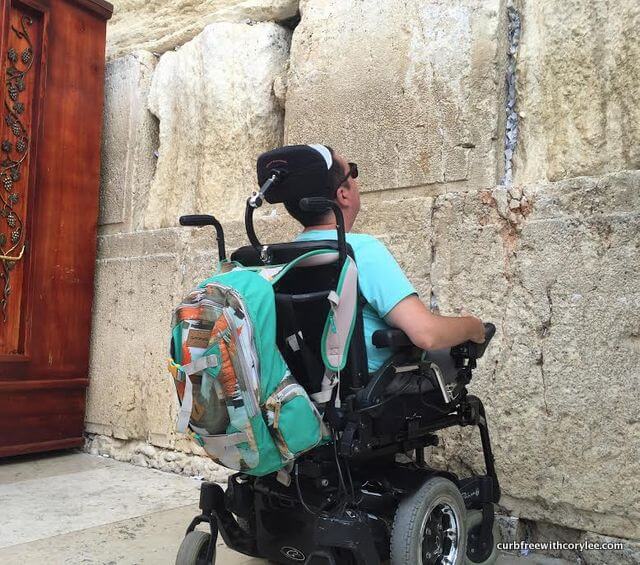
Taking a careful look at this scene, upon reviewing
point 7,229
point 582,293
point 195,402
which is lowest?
point 195,402

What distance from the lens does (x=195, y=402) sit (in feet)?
5.84

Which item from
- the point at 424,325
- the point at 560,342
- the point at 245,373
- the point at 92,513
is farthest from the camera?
the point at 92,513

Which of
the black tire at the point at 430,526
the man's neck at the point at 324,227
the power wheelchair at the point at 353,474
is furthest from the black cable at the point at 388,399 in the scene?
the man's neck at the point at 324,227

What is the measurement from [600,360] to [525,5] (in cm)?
148

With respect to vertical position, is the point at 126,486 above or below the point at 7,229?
below

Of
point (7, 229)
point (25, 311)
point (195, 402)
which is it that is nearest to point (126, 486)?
point (25, 311)

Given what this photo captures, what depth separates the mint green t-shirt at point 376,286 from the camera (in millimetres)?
1950

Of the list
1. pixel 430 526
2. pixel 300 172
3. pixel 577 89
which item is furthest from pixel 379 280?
pixel 577 89

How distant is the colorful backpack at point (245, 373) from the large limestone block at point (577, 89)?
51.6 inches

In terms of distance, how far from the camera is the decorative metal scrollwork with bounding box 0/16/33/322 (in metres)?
3.85

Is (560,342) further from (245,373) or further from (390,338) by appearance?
(245,373)

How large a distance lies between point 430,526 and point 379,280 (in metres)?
0.69

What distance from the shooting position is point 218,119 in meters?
3.96

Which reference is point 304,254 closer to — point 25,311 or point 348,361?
point 348,361
